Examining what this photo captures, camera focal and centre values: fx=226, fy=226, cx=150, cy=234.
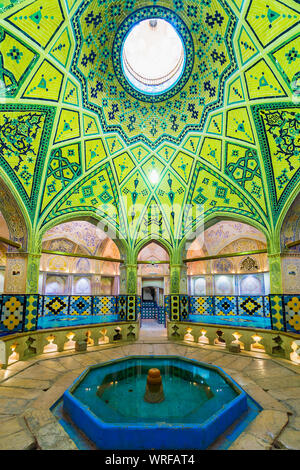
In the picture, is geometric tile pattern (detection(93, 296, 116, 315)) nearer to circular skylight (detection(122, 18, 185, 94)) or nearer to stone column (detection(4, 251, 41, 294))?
stone column (detection(4, 251, 41, 294))

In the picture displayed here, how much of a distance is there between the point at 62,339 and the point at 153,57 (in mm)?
9647

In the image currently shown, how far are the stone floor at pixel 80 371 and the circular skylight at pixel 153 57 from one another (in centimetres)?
773

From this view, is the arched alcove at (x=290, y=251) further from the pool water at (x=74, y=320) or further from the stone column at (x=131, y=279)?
the pool water at (x=74, y=320)

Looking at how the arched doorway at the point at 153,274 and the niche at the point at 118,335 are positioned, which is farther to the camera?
the arched doorway at the point at 153,274

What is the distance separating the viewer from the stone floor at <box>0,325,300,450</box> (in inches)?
98.7

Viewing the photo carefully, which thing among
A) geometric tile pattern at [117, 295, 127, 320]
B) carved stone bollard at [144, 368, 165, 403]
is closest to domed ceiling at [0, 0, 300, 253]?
geometric tile pattern at [117, 295, 127, 320]

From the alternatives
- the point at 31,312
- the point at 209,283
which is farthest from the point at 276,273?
the point at 209,283

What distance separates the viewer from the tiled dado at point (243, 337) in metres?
6.15

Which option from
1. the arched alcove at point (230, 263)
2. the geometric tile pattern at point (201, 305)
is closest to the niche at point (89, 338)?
the geometric tile pattern at point (201, 305)

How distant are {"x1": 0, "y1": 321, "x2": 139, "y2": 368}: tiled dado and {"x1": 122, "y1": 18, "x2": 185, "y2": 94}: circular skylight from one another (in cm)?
774

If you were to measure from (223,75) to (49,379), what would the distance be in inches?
322

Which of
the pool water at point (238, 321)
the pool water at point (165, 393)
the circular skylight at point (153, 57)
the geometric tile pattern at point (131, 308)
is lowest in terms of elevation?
the pool water at point (165, 393)
